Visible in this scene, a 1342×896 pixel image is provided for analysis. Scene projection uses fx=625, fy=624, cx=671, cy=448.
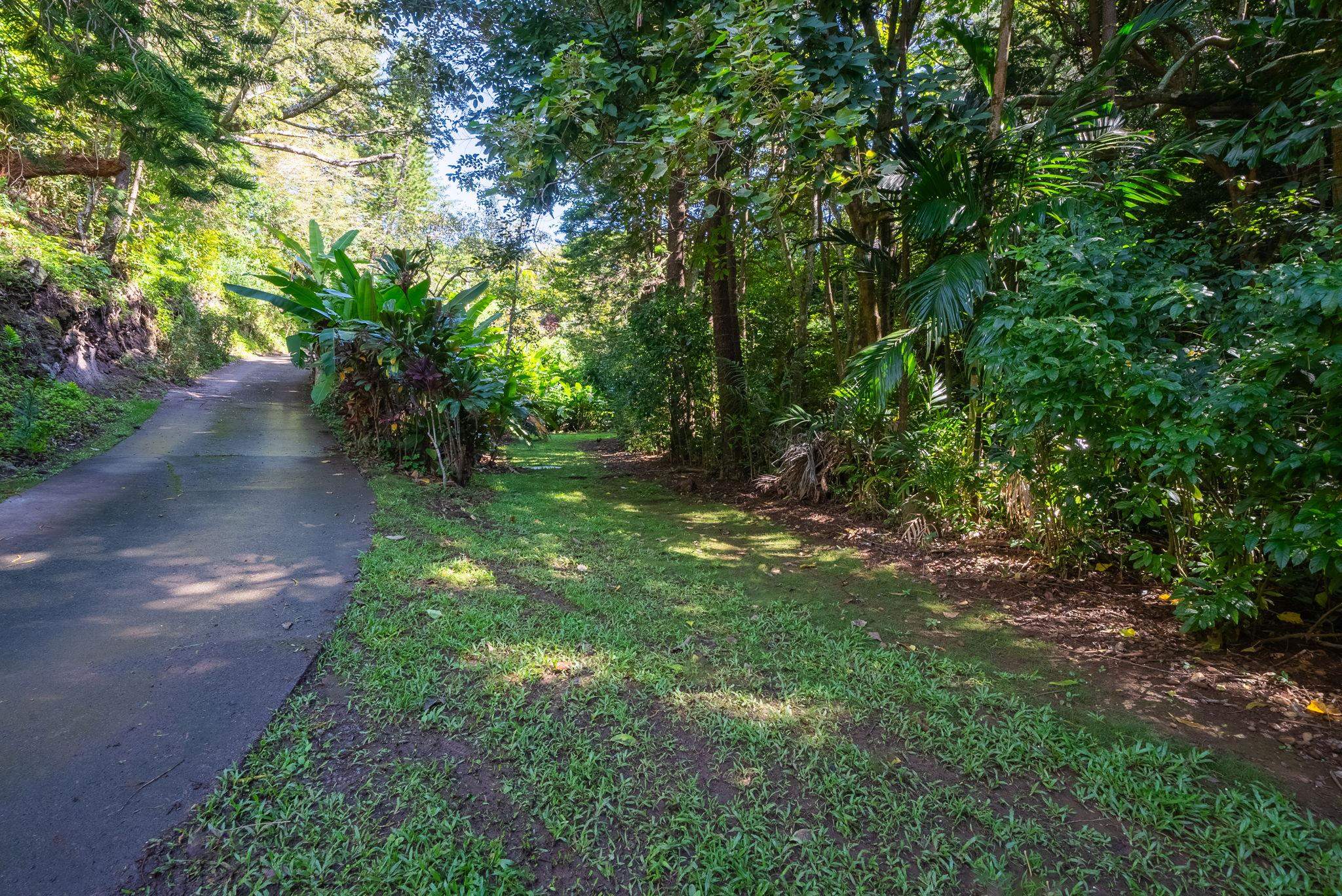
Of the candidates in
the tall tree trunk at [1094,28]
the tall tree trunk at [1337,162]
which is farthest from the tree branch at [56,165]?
the tall tree trunk at [1337,162]

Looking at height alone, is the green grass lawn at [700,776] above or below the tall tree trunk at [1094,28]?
below

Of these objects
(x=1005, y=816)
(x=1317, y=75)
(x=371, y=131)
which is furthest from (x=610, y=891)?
(x=371, y=131)

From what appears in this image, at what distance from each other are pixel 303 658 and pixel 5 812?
1.08 metres

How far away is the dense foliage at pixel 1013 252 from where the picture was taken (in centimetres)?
288

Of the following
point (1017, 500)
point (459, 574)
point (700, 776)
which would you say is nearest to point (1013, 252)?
point (1017, 500)

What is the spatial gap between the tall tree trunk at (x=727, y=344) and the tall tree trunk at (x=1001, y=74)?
3.33 metres

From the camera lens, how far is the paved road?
6.19 ft

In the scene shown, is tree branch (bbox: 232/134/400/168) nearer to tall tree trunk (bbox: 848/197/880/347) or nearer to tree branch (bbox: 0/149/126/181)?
tree branch (bbox: 0/149/126/181)

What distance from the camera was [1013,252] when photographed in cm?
360

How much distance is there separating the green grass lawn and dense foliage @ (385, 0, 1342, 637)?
116 cm

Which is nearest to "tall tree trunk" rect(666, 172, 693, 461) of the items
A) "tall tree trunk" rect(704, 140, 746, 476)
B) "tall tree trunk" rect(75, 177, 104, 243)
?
"tall tree trunk" rect(704, 140, 746, 476)

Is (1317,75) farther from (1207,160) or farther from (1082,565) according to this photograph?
(1082,565)

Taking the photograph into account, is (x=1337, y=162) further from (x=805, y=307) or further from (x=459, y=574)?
(x=459, y=574)

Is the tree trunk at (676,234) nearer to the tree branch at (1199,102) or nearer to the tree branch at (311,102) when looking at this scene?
the tree branch at (1199,102)
